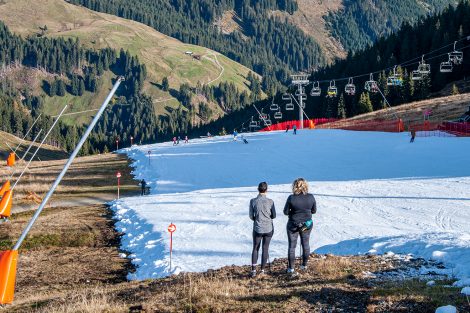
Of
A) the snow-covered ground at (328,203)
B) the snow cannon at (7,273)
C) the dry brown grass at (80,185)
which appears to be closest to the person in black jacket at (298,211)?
the snow-covered ground at (328,203)

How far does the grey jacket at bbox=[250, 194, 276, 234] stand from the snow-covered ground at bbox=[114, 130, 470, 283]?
14.2 feet

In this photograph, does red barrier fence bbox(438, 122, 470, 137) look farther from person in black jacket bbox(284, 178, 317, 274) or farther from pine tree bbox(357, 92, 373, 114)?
pine tree bbox(357, 92, 373, 114)

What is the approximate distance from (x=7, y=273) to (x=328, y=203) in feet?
62.0

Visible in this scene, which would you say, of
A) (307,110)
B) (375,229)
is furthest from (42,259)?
(307,110)

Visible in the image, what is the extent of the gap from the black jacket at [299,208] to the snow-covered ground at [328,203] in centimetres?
360

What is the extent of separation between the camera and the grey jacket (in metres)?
12.6

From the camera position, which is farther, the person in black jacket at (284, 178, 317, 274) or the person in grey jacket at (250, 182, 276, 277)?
the person in grey jacket at (250, 182, 276, 277)

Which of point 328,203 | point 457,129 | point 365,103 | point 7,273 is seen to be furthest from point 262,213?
point 365,103

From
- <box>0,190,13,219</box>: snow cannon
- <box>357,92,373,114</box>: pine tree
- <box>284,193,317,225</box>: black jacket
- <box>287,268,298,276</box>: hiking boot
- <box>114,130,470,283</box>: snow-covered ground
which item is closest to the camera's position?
<box>287,268,298,276</box>: hiking boot

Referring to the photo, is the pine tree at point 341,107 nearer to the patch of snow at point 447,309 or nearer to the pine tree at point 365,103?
the pine tree at point 365,103

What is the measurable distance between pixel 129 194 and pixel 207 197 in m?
10.8

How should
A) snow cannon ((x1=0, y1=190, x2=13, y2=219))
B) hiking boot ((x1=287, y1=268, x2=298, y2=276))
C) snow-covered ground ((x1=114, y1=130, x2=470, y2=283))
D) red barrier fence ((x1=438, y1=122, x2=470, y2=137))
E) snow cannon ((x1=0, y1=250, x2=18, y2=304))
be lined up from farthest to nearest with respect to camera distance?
red barrier fence ((x1=438, y1=122, x2=470, y2=137)), snow cannon ((x1=0, y1=190, x2=13, y2=219)), snow-covered ground ((x1=114, y1=130, x2=470, y2=283)), hiking boot ((x1=287, y1=268, x2=298, y2=276)), snow cannon ((x1=0, y1=250, x2=18, y2=304))

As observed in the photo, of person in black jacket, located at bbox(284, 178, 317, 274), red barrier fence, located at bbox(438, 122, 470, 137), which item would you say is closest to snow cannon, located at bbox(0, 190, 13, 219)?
person in black jacket, located at bbox(284, 178, 317, 274)

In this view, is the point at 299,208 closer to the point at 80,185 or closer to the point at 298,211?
the point at 298,211
